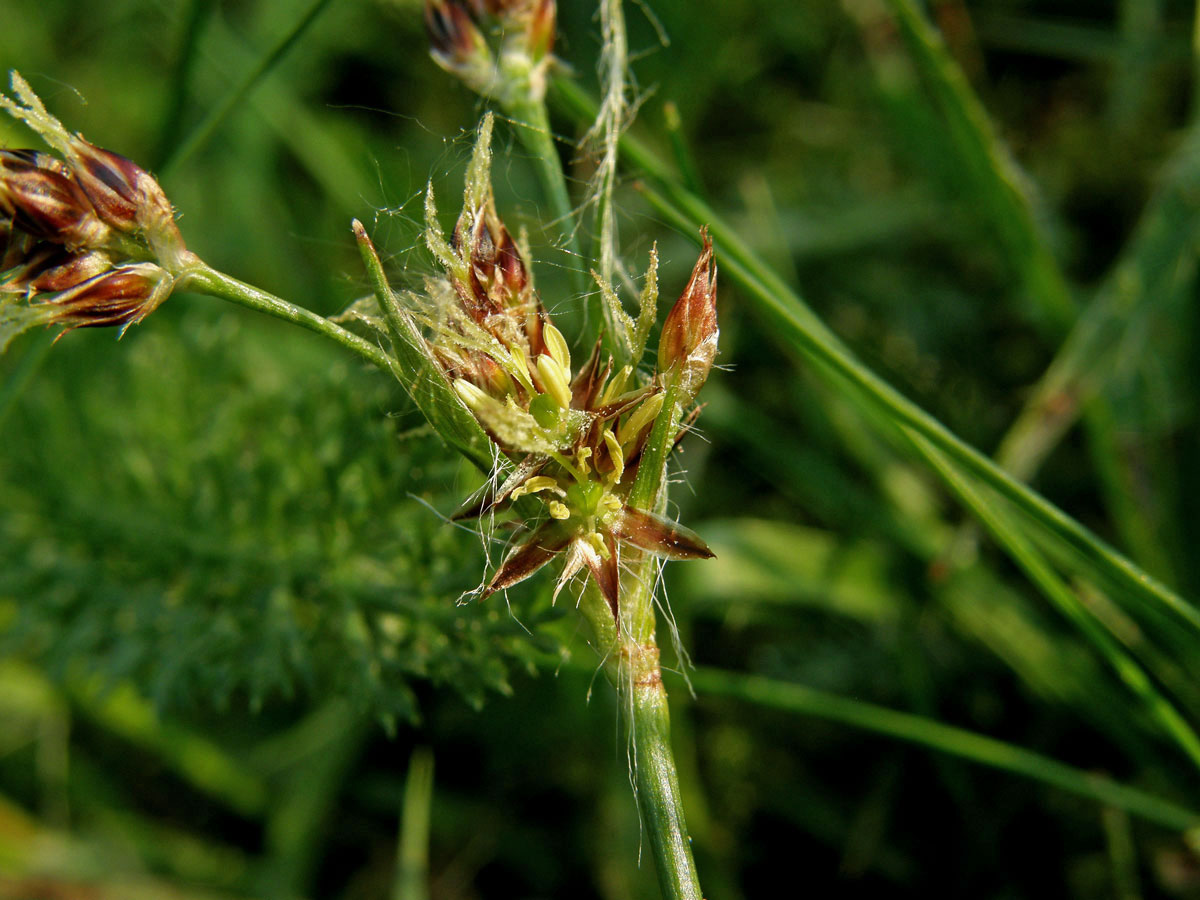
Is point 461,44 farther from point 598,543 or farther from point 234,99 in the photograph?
point 598,543

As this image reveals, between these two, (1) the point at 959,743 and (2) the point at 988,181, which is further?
(2) the point at 988,181

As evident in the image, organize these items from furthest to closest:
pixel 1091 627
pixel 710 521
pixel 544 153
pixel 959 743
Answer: pixel 710 521 → pixel 959 743 → pixel 1091 627 → pixel 544 153

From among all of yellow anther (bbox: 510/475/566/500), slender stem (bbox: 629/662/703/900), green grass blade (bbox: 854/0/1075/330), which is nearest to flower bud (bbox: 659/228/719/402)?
yellow anther (bbox: 510/475/566/500)

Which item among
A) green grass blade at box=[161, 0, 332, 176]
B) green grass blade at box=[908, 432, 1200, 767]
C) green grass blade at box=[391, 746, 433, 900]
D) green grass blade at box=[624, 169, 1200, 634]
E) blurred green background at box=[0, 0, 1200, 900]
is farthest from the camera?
green grass blade at box=[391, 746, 433, 900]

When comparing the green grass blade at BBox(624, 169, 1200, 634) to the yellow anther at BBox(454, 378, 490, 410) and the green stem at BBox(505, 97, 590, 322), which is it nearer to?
the green stem at BBox(505, 97, 590, 322)

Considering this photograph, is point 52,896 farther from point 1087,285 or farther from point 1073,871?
point 1087,285

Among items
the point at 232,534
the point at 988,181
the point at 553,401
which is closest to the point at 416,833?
the point at 232,534

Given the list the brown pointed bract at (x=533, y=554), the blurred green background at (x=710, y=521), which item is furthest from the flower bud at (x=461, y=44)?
the brown pointed bract at (x=533, y=554)
